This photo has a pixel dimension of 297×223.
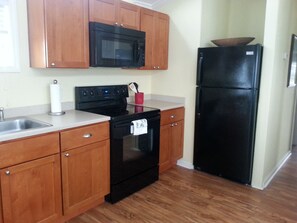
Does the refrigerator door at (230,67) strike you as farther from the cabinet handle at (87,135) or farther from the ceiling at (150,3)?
the cabinet handle at (87,135)

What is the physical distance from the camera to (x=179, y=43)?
336cm

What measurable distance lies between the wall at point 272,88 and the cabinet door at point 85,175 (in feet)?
5.63

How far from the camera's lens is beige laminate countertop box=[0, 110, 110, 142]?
5.75 ft

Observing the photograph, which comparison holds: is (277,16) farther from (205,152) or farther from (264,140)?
(205,152)

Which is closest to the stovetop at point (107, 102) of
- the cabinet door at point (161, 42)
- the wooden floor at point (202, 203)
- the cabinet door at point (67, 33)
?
the cabinet door at point (67, 33)

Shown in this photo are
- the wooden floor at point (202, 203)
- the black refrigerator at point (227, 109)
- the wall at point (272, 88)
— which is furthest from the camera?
the black refrigerator at point (227, 109)

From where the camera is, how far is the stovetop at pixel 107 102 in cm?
262

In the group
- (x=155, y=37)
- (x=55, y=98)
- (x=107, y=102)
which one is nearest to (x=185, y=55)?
(x=155, y=37)

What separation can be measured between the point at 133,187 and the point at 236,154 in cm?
125

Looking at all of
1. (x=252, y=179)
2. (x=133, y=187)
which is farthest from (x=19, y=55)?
(x=252, y=179)

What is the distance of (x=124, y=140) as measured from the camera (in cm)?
251

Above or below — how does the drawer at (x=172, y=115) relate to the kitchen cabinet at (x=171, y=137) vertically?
above

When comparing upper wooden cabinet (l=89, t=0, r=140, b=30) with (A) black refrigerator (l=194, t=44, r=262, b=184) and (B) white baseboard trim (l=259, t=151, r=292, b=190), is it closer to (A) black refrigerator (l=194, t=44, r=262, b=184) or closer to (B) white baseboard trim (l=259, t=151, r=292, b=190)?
(A) black refrigerator (l=194, t=44, r=262, b=184)

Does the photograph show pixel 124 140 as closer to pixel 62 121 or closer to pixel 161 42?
pixel 62 121
